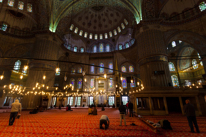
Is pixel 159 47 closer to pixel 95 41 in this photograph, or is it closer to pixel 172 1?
pixel 172 1

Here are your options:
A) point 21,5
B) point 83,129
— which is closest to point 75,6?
point 21,5

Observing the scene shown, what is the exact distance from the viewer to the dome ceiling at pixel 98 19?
77.3ft

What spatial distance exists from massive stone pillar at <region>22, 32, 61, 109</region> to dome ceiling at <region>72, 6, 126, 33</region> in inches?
384

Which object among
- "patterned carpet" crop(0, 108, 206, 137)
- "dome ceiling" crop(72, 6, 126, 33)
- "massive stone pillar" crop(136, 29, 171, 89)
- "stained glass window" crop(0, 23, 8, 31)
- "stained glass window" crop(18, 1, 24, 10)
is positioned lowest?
"patterned carpet" crop(0, 108, 206, 137)

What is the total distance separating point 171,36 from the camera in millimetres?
14531

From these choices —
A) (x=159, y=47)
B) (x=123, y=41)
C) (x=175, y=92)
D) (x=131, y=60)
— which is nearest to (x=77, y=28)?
(x=123, y=41)

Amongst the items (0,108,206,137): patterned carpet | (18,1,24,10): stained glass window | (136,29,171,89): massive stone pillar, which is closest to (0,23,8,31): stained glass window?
(18,1,24,10): stained glass window

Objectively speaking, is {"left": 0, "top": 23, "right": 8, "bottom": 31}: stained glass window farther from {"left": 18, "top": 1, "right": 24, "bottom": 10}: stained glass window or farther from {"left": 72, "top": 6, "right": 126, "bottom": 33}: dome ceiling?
{"left": 72, "top": 6, "right": 126, "bottom": 33}: dome ceiling

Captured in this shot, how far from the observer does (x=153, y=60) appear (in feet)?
42.5

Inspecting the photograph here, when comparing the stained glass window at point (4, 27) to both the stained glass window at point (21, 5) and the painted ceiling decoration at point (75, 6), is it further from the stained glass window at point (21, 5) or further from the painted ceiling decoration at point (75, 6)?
the painted ceiling decoration at point (75, 6)

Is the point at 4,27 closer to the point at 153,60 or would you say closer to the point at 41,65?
the point at 41,65

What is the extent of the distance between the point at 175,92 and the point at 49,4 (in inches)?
802

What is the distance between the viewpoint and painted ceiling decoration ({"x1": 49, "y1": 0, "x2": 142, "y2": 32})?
16312mm

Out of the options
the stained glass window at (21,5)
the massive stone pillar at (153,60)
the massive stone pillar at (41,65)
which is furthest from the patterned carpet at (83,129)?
the stained glass window at (21,5)
